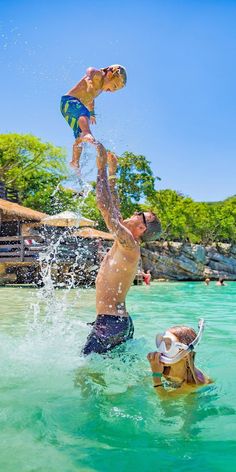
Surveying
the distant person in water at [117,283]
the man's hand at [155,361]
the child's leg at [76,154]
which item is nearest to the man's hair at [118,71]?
the child's leg at [76,154]

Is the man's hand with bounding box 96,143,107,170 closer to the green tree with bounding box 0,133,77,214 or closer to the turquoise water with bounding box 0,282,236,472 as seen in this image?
the turquoise water with bounding box 0,282,236,472

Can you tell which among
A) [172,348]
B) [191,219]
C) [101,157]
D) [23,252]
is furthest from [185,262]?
[172,348]

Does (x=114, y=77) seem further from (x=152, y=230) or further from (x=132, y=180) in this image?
(x=132, y=180)

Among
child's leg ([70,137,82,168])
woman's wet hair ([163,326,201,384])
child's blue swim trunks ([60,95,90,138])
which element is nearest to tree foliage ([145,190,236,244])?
child's leg ([70,137,82,168])

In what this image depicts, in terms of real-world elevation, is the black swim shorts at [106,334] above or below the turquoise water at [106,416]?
above

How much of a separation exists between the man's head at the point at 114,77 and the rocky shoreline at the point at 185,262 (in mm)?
30693

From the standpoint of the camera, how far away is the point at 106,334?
3.72 metres

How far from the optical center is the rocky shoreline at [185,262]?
36.3 meters

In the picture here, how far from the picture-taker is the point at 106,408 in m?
3.18

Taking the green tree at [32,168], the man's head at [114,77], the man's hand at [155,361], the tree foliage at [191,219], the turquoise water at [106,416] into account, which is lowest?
the turquoise water at [106,416]

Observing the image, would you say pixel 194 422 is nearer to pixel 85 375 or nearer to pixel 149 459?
pixel 149 459

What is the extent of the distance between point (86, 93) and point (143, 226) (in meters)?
1.46

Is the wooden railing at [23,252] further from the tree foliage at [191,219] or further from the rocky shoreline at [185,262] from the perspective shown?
the tree foliage at [191,219]

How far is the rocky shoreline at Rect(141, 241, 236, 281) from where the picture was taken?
3631 centimetres
